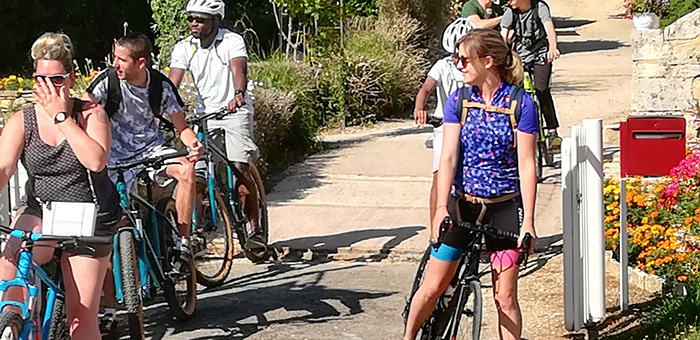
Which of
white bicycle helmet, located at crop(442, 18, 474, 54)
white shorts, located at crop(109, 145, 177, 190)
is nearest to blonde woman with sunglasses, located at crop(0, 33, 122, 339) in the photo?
white shorts, located at crop(109, 145, 177, 190)

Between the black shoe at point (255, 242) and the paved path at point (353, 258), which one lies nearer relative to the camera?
the paved path at point (353, 258)

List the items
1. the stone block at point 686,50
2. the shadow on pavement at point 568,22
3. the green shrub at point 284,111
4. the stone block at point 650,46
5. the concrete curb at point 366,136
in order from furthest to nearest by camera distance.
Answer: the shadow on pavement at point 568,22, the concrete curb at point 366,136, the stone block at point 650,46, the stone block at point 686,50, the green shrub at point 284,111

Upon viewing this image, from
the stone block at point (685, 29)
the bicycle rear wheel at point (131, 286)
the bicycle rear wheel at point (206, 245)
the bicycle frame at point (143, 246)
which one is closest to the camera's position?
the bicycle rear wheel at point (131, 286)

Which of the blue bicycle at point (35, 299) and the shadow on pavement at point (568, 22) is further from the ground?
the blue bicycle at point (35, 299)

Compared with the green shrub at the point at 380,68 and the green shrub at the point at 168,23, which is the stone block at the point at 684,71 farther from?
the green shrub at the point at 168,23

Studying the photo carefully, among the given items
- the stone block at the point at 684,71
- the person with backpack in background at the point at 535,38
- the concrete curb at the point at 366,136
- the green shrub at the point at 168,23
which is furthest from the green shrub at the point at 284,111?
the stone block at the point at 684,71

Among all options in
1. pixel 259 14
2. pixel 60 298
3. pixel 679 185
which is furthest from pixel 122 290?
pixel 259 14

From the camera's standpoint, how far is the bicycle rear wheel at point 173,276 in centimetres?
623

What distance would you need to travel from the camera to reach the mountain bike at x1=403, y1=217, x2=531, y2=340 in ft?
15.5

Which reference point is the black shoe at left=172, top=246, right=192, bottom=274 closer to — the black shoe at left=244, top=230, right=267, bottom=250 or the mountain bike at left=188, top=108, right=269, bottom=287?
the mountain bike at left=188, top=108, right=269, bottom=287

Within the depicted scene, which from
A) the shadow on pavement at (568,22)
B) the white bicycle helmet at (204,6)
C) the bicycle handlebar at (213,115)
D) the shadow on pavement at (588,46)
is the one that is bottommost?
the shadow on pavement at (588,46)

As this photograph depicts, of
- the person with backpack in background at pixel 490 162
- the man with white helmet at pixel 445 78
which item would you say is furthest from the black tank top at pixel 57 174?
the man with white helmet at pixel 445 78

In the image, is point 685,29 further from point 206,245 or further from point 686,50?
point 206,245

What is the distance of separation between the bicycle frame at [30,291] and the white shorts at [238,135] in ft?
9.95
